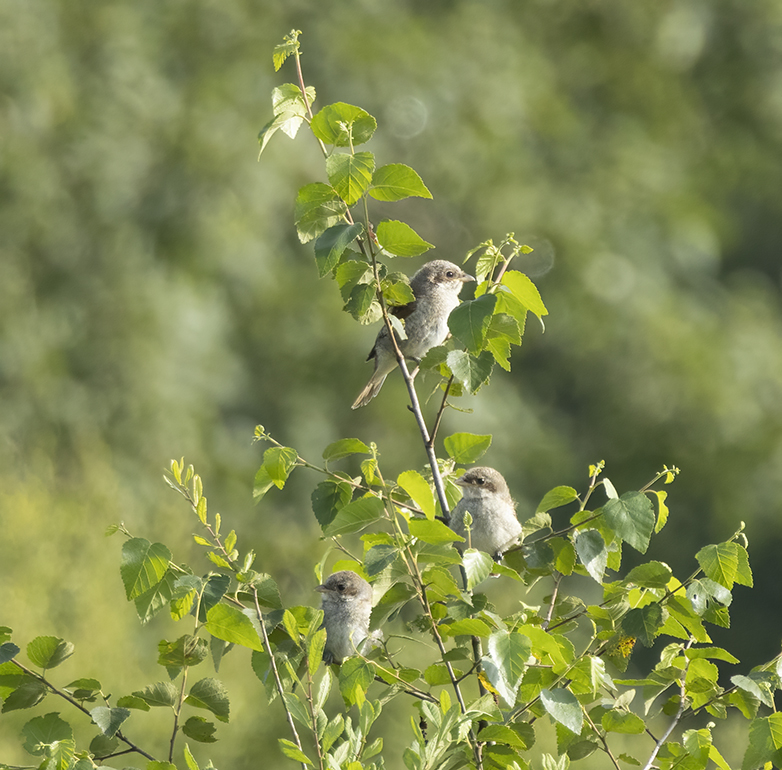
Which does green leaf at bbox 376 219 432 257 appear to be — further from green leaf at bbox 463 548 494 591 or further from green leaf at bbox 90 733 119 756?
green leaf at bbox 90 733 119 756

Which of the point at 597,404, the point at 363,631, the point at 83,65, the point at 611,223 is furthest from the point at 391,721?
the point at 83,65

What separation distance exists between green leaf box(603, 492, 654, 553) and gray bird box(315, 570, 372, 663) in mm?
1092

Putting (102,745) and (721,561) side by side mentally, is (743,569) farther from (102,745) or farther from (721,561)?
(102,745)

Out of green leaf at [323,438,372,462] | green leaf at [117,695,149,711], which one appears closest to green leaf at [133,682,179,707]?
green leaf at [117,695,149,711]

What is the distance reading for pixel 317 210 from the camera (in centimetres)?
143

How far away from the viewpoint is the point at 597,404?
10625 millimetres

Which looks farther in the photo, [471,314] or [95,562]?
[95,562]

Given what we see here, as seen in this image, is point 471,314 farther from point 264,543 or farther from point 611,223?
point 611,223

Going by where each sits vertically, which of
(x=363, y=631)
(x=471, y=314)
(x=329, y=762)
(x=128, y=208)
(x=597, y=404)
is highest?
(x=471, y=314)

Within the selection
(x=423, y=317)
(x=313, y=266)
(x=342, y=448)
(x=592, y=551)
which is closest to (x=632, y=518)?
(x=592, y=551)

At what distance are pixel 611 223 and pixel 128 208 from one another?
16.6 ft

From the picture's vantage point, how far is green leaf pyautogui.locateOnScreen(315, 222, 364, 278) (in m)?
1.35

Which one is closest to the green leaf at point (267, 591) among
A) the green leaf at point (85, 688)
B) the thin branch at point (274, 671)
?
the thin branch at point (274, 671)

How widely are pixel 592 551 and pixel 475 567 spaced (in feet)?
0.61
